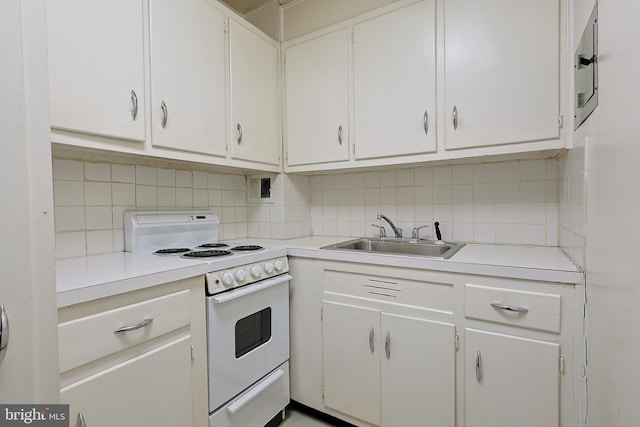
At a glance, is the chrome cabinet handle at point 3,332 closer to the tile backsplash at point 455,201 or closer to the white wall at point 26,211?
the white wall at point 26,211

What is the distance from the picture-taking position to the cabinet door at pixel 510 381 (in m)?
1.12

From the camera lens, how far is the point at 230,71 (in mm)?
1709

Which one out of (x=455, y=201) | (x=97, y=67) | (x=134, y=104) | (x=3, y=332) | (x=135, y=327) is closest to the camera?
(x=3, y=332)

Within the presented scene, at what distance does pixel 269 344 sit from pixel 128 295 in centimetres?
79

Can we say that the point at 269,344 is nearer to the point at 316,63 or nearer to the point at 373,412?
the point at 373,412

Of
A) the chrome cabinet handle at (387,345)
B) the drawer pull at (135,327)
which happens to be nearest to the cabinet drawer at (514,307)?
the chrome cabinet handle at (387,345)

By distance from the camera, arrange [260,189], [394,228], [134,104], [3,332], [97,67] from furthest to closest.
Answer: [260,189] → [394,228] → [134,104] → [97,67] → [3,332]

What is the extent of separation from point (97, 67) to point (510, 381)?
6.47ft

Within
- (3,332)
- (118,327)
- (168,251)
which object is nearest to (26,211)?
(3,332)

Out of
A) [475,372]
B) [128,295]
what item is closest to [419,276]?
[475,372]

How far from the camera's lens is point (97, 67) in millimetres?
1170

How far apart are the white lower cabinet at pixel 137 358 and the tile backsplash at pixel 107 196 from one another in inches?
24.8

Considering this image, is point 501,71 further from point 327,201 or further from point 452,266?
point 327,201

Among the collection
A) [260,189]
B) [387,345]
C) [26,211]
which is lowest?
[387,345]
